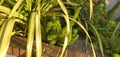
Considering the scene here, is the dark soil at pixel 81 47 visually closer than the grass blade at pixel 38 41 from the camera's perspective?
No

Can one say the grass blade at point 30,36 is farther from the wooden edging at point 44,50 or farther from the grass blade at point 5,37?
the wooden edging at point 44,50

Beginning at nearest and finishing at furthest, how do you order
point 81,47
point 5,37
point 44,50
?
point 5,37 → point 44,50 → point 81,47

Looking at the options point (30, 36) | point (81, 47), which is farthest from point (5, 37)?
point (81, 47)

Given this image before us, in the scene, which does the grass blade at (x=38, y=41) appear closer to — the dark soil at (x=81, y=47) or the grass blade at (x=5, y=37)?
the grass blade at (x=5, y=37)

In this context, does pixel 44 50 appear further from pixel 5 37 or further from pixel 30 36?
pixel 5 37

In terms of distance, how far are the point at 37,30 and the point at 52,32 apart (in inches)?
20.0

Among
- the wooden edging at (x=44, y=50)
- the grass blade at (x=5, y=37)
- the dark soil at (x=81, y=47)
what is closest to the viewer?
the grass blade at (x=5, y=37)

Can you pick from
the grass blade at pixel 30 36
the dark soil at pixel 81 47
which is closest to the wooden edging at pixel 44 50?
the dark soil at pixel 81 47

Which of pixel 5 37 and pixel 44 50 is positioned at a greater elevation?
pixel 5 37

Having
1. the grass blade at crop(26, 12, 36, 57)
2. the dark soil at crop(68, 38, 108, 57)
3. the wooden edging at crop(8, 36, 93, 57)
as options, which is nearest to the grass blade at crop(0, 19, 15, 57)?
the grass blade at crop(26, 12, 36, 57)

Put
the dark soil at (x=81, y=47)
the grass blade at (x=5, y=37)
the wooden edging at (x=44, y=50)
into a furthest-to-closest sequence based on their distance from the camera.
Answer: the dark soil at (x=81, y=47), the wooden edging at (x=44, y=50), the grass blade at (x=5, y=37)

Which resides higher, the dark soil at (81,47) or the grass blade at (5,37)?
the grass blade at (5,37)

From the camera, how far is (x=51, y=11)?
10.1 feet

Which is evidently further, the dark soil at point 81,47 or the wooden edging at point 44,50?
the dark soil at point 81,47
